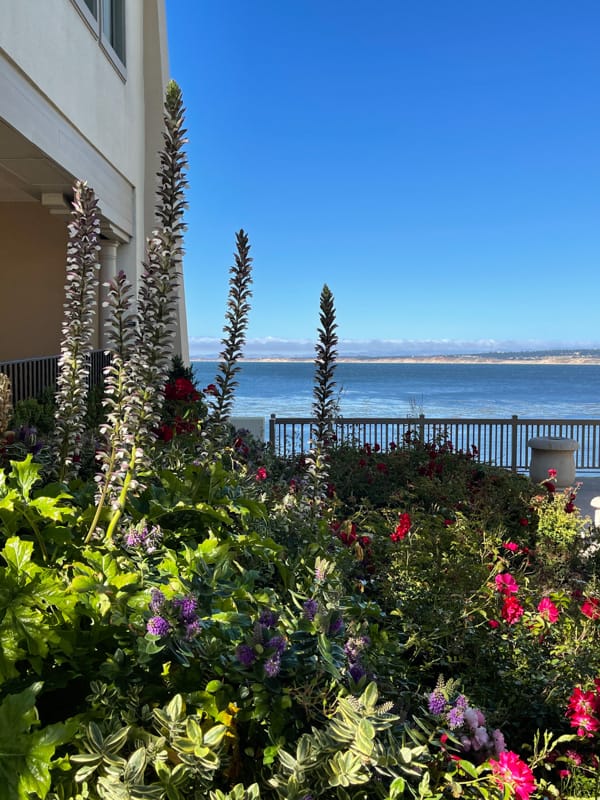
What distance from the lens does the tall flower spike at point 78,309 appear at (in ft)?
7.80

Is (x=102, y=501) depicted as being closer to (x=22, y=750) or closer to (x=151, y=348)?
(x=151, y=348)

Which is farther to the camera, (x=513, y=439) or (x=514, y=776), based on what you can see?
(x=513, y=439)

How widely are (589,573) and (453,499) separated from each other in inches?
48.2

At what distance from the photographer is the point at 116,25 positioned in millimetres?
11016

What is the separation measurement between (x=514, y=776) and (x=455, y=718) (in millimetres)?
177

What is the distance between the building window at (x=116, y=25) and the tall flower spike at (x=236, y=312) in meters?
9.83

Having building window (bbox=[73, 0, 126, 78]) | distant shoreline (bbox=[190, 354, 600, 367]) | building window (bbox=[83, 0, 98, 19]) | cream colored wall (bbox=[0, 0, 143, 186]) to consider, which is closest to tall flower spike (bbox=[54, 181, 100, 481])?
cream colored wall (bbox=[0, 0, 143, 186])

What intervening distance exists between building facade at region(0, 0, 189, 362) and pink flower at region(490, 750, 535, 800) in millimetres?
6577

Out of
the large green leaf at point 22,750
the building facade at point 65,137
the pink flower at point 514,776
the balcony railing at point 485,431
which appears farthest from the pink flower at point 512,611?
the balcony railing at point 485,431

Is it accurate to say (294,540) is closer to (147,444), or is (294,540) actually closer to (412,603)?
(412,603)

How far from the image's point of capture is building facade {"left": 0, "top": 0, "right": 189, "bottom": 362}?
6770 millimetres

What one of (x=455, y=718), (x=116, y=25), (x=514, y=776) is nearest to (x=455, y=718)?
(x=455, y=718)

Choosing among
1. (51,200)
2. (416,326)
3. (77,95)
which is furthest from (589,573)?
(416,326)

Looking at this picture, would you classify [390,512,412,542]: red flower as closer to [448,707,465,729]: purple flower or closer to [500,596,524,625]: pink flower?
[500,596,524,625]: pink flower
